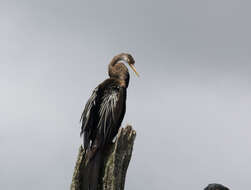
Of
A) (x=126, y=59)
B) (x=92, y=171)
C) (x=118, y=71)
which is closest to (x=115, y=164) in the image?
(x=92, y=171)

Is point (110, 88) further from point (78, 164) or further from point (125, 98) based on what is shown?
point (78, 164)

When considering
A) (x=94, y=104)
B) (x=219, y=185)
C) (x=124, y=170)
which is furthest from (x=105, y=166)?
(x=219, y=185)

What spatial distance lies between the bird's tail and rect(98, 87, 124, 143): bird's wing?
0.68 metres

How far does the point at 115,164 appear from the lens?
12.6 m

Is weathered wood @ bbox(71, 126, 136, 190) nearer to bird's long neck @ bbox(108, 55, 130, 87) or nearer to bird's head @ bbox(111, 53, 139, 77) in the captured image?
bird's long neck @ bbox(108, 55, 130, 87)

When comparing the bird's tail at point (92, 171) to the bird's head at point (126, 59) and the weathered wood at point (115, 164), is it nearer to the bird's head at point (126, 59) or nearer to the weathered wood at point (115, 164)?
Result: the weathered wood at point (115, 164)

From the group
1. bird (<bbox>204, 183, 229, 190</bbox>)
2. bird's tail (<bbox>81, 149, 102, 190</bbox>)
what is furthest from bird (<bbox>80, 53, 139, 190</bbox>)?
bird (<bbox>204, 183, 229, 190</bbox>)

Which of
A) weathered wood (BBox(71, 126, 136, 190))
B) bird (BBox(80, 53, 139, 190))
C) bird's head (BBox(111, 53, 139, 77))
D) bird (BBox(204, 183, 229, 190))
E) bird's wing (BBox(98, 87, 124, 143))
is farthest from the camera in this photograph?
bird's head (BBox(111, 53, 139, 77))

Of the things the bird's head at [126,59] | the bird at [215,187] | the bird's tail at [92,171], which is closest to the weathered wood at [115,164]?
the bird's tail at [92,171]

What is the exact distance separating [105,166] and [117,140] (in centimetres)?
62

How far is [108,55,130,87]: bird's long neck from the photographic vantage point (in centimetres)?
1414

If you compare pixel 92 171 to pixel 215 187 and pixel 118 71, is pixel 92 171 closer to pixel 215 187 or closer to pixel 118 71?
pixel 118 71

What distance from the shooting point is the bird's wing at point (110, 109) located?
44.4ft

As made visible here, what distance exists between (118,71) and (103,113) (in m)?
1.22
